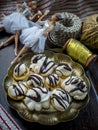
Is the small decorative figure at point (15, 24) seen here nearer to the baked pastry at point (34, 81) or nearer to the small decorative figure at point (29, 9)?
the small decorative figure at point (29, 9)

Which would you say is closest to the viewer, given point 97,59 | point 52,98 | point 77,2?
point 52,98

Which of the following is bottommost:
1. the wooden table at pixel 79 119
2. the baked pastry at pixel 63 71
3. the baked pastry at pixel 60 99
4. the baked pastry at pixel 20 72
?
the wooden table at pixel 79 119

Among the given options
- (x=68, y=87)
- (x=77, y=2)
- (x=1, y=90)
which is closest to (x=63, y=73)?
(x=68, y=87)

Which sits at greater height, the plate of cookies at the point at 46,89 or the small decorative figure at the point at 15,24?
the small decorative figure at the point at 15,24

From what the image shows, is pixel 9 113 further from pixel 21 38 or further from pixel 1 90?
pixel 21 38

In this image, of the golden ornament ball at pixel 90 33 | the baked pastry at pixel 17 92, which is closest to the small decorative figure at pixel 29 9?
the golden ornament ball at pixel 90 33

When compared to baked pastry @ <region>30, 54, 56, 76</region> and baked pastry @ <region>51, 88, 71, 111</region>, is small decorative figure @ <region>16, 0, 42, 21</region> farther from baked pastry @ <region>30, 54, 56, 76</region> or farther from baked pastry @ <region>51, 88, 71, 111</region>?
baked pastry @ <region>51, 88, 71, 111</region>

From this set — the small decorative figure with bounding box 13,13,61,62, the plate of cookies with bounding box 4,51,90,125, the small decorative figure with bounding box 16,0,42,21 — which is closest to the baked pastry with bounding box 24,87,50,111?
the plate of cookies with bounding box 4,51,90,125

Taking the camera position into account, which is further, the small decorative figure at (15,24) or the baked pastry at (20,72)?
the small decorative figure at (15,24)
